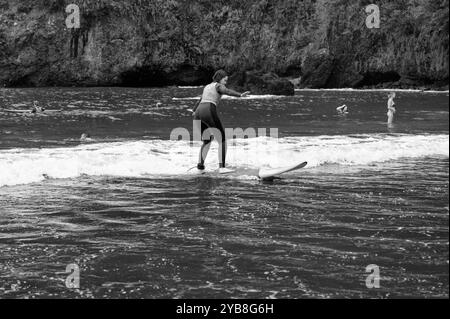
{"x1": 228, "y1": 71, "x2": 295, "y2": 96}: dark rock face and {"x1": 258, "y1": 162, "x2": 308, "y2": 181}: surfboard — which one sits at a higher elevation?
{"x1": 228, "y1": 71, "x2": 295, "y2": 96}: dark rock face

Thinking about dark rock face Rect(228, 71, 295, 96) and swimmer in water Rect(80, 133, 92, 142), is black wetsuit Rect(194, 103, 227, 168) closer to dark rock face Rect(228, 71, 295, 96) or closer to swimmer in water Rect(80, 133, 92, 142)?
swimmer in water Rect(80, 133, 92, 142)

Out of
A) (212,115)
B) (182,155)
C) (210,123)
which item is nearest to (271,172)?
(210,123)

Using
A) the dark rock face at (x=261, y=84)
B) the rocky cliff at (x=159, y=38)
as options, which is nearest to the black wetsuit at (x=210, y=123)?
the dark rock face at (x=261, y=84)

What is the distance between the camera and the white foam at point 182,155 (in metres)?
13.3

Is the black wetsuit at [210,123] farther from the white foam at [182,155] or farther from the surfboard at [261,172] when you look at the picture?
the white foam at [182,155]

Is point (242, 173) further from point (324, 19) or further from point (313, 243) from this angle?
point (324, 19)

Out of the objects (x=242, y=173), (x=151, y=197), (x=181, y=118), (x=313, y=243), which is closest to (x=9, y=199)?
(x=151, y=197)

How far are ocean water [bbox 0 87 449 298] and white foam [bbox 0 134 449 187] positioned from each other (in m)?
0.05

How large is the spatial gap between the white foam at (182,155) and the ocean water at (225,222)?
0.05 m

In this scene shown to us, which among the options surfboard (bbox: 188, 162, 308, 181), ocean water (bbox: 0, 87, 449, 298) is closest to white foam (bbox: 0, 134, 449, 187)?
ocean water (bbox: 0, 87, 449, 298)

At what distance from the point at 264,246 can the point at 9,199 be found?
17.3 ft

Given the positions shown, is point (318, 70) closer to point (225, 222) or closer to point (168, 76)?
point (168, 76)

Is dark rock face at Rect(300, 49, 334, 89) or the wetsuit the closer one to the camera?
the wetsuit

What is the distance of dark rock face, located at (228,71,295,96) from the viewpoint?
5556cm
